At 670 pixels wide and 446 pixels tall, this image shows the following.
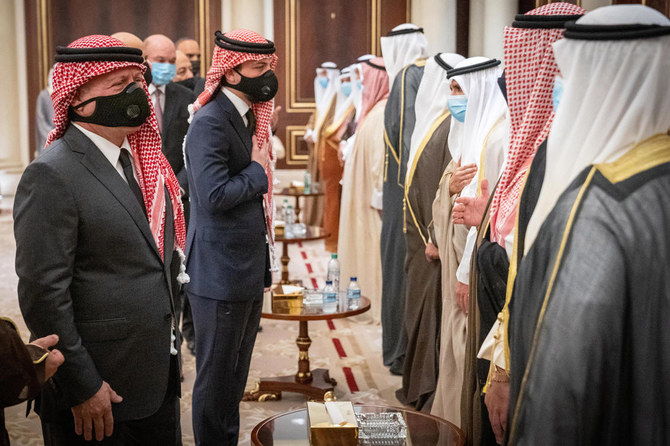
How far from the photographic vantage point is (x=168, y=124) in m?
4.88

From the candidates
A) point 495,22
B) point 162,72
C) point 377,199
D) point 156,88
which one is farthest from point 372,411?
point 495,22

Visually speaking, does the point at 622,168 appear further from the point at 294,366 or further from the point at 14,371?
the point at 294,366

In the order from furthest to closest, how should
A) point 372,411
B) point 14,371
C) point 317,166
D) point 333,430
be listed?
point 317,166 < point 372,411 < point 333,430 < point 14,371

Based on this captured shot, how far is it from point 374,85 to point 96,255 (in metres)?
4.25

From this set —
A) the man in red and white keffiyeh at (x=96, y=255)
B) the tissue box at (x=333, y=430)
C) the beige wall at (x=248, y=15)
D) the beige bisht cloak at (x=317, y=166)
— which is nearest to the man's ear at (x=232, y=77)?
the man in red and white keffiyeh at (x=96, y=255)

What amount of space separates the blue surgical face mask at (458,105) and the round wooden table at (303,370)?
1282 millimetres

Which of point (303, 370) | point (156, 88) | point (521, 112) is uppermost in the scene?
point (156, 88)

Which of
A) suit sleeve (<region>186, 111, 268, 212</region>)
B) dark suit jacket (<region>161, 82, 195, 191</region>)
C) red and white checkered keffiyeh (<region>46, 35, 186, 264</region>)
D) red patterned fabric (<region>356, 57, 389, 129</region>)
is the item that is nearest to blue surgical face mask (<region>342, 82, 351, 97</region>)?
red patterned fabric (<region>356, 57, 389, 129</region>)

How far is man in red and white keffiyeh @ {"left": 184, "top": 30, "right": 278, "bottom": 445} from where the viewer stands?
11.0 ft

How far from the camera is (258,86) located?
344 cm

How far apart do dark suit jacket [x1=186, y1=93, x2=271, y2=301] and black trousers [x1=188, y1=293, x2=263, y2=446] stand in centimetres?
6

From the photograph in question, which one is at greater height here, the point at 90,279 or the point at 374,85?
the point at 374,85

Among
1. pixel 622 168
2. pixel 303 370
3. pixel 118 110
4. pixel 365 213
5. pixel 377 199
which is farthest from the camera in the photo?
pixel 365 213

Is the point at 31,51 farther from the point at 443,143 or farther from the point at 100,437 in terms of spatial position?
the point at 100,437
